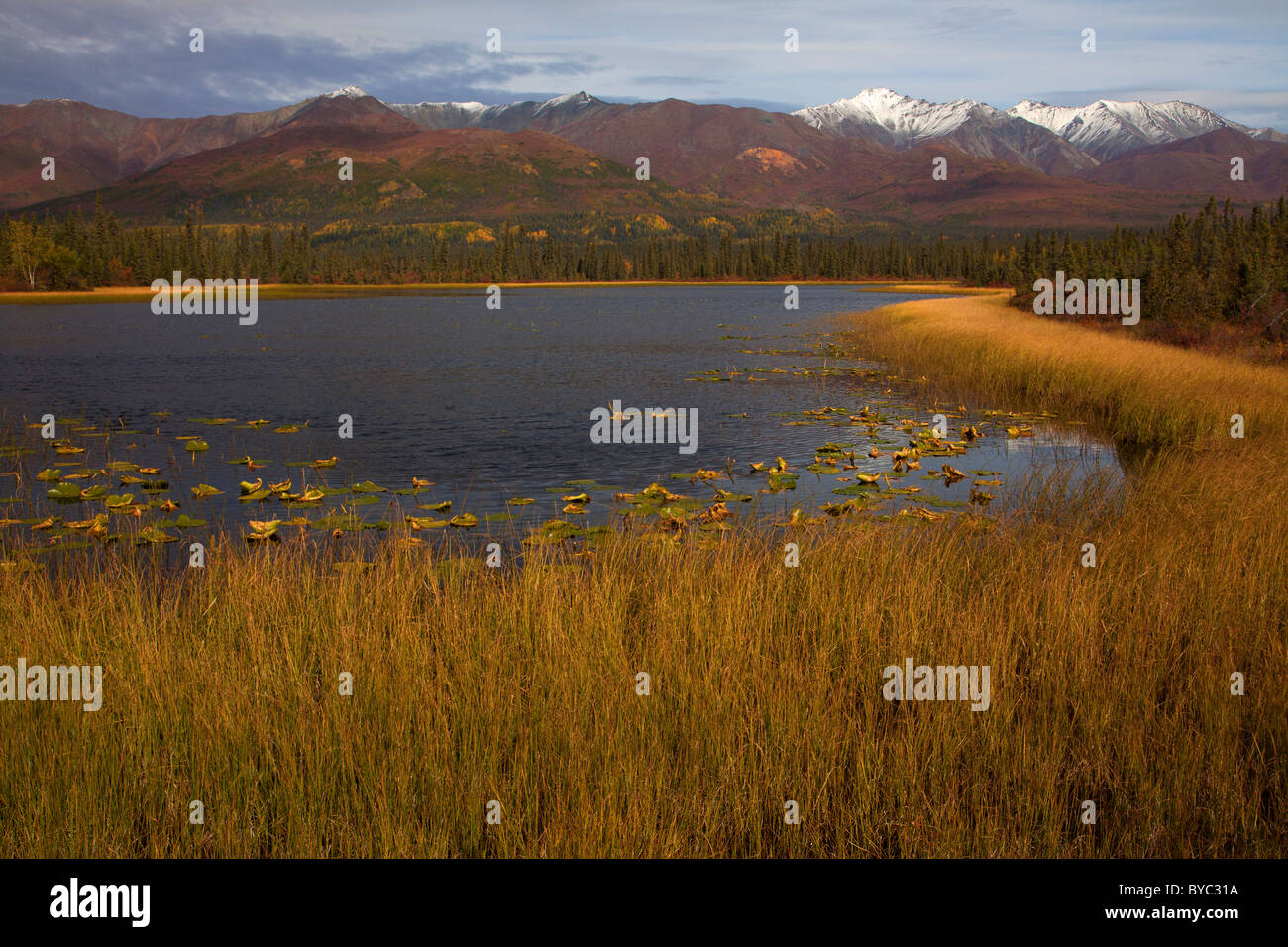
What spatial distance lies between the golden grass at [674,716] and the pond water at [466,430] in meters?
5.74

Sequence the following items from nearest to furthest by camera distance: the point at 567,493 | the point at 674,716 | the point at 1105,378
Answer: the point at 674,716 < the point at 567,493 < the point at 1105,378

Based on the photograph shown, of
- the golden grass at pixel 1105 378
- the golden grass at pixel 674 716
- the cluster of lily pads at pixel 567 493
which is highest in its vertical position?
the golden grass at pixel 1105 378

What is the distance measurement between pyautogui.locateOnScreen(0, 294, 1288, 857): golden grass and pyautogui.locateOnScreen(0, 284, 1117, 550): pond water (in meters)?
5.74

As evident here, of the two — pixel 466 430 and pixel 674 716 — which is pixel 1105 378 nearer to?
pixel 466 430

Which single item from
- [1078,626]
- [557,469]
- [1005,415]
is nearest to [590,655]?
[1078,626]

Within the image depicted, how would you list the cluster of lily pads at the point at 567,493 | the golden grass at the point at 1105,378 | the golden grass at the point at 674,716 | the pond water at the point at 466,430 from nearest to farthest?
the golden grass at the point at 674,716
the cluster of lily pads at the point at 567,493
the pond water at the point at 466,430
the golden grass at the point at 1105,378

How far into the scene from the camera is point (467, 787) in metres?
6.15

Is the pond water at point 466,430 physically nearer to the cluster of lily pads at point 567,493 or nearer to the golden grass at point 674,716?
the cluster of lily pads at point 567,493

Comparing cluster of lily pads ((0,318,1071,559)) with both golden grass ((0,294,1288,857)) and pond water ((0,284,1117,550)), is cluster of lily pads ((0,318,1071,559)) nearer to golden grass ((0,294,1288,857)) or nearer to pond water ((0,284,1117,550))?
pond water ((0,284,1117,550))

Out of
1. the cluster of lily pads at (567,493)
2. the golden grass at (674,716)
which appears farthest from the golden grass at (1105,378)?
the golden grass at (674,716)

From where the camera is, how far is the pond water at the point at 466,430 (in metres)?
17.0

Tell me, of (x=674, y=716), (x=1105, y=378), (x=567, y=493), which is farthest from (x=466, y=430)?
(x=674, y=716)

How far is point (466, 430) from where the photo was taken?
26312mm

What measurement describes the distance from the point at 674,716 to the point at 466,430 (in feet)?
66.4
